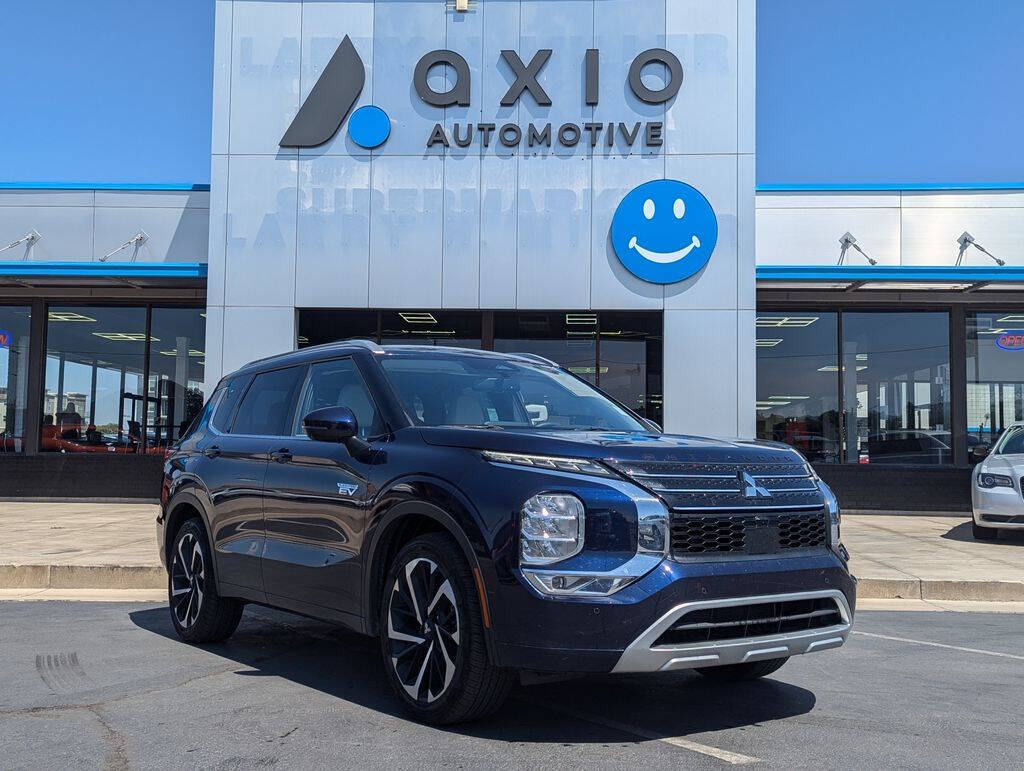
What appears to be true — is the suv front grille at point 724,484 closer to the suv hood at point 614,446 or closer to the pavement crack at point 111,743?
the suv hood at point 614,446

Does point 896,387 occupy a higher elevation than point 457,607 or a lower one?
higher

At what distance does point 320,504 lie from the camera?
5387mm

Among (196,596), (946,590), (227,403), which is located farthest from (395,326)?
(196,596)

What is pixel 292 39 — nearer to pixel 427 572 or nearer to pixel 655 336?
pixel 655 336

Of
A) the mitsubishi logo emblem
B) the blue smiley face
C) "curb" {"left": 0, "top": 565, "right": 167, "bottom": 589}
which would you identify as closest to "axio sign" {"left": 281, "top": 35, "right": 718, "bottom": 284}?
the blue smiley face

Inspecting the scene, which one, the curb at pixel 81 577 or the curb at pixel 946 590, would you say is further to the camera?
the curb at pixel 81 577

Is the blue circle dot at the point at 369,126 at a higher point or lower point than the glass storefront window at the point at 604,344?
higher

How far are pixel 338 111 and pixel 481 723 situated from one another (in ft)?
41.7

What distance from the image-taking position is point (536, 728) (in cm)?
459

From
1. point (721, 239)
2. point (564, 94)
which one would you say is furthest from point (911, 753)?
point (564, 94)

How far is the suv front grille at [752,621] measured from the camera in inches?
164

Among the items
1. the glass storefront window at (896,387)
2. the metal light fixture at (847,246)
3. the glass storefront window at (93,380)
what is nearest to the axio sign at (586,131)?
the metal light fixture at (847,246)

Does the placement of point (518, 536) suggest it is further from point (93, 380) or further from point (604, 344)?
point (93, 380)

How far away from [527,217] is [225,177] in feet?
15.3
